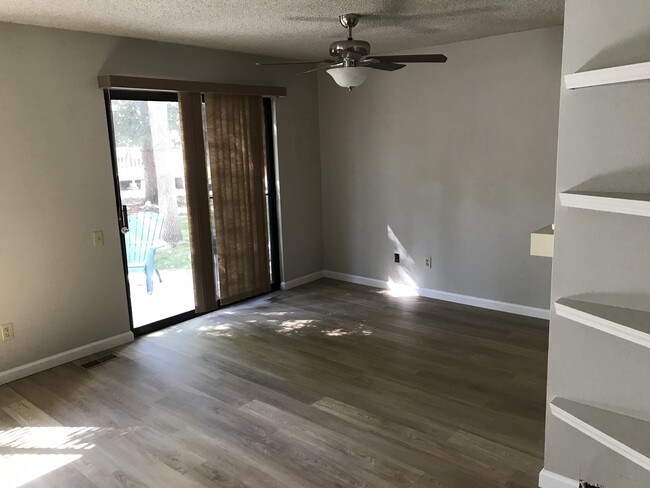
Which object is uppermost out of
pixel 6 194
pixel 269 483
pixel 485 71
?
pixel 485 71

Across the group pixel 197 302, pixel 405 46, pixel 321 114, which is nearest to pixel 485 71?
pixel 405 46

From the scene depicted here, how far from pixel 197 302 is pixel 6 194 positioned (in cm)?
182

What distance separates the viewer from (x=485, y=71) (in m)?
4.54

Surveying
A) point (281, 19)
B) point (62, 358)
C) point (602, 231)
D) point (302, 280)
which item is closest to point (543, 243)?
point (602, 231)

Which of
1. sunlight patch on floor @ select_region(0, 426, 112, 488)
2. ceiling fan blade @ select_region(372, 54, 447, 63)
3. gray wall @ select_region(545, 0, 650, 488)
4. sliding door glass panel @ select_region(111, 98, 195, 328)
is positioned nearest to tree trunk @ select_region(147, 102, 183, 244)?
sliding door glass panel @ select_region(111, 98, 195, 328)

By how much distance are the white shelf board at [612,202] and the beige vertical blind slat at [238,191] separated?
3.49 metres

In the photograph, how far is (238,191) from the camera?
5.00 m

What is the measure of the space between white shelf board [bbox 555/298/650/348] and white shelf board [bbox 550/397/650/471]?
1.28ft

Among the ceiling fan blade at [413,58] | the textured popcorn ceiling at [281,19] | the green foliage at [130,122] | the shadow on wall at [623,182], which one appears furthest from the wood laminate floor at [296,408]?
the textured popcorn ceiling at [281,19]

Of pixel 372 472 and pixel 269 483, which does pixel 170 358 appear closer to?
pixel 269 483

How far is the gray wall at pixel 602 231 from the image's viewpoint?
1.84 meters

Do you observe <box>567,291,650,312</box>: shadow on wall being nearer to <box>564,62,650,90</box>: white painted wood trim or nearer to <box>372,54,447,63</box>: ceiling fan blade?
<box>564,62,650,90</box>: white painted wood trim

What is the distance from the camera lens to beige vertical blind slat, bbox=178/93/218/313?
4.48 meters

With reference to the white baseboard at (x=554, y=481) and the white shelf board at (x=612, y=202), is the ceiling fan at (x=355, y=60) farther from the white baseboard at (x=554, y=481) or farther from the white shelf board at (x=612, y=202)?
the white baseboard at (x=554, y=481)
